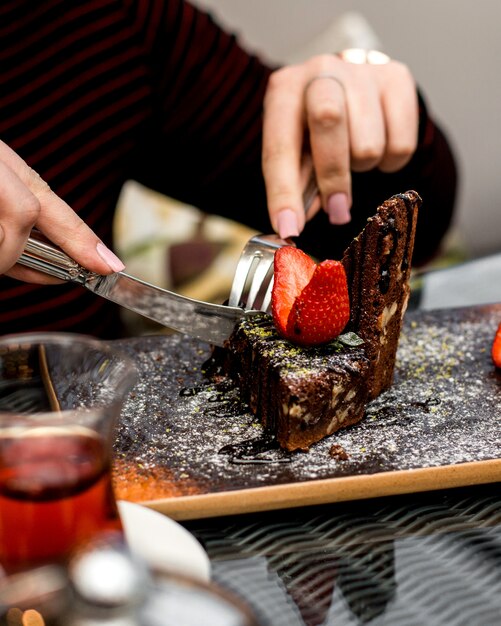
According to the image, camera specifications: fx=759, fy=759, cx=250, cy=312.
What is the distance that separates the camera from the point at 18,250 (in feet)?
3.15

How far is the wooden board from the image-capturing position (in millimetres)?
865

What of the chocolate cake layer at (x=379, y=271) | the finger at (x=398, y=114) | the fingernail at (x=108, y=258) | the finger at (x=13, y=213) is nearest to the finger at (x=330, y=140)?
the finger at (x=398, y=114)

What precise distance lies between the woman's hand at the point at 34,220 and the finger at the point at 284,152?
1.20ft

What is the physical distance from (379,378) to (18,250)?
53 centimetres

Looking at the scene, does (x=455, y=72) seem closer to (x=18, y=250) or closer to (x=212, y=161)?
(x=212, y=161)

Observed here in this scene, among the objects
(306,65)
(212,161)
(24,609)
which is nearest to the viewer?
(24,609)

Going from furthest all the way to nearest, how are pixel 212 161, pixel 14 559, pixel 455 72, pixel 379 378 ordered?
pixel 455 72, pixel 212 161, pixel 379 378, pixel 14 559

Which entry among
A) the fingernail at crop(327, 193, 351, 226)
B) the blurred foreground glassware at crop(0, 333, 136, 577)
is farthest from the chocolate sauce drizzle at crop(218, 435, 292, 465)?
the fingernail at crop(327, 193, 351, 226)

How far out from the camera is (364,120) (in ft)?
4.53

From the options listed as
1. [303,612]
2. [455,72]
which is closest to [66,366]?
[303,612]

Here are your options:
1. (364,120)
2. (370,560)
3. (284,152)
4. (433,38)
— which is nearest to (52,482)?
(370,560)

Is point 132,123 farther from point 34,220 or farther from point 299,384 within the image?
point 299,384

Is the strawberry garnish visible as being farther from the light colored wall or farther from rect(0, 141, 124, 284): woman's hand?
the light colored wall

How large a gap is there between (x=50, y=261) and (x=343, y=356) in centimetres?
42
